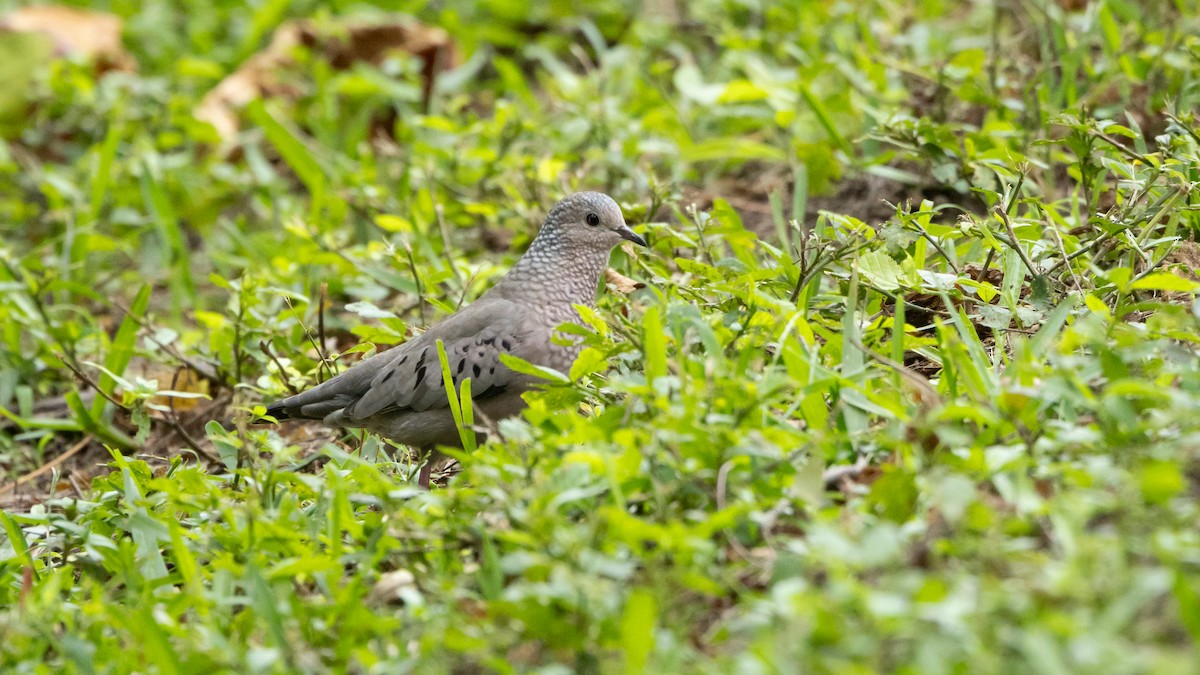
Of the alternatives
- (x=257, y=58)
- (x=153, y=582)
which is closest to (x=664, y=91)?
(x=257, y=58)

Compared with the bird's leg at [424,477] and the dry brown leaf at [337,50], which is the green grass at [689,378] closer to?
the bird's leg at [424,477]

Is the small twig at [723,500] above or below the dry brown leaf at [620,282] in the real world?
above

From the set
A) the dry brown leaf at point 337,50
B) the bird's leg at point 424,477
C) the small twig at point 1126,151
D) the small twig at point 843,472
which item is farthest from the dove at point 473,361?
the dry brown leaf at point 337,50

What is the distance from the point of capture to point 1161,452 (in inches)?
101

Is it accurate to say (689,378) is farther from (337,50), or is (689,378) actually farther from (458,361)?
(337,50)

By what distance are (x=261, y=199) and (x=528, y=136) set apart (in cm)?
162

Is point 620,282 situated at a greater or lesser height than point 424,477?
greater

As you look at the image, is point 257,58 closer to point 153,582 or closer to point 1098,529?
point 153,582

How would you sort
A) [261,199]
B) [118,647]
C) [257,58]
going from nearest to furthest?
[118,647] < [261,199] < [257,58]

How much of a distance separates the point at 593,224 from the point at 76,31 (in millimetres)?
5112

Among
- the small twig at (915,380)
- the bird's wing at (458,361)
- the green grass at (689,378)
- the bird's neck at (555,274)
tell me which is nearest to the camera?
the green grass at (689,378)

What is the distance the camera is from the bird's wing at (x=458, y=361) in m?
4.17

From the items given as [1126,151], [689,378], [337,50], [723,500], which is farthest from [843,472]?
[337,50]

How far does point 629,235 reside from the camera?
15.0 ft
